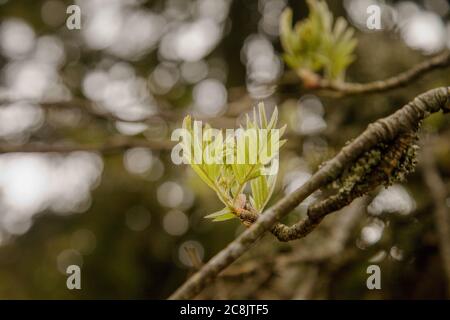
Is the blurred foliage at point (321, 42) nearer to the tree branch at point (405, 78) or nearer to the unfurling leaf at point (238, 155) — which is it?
the tree branch at point (405, 78)

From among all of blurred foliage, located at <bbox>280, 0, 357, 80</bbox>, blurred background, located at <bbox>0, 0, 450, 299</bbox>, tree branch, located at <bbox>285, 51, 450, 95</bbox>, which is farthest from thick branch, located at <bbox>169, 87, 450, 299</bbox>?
blurred background, located at <bbox>0, 0, 450, 299</bbox>

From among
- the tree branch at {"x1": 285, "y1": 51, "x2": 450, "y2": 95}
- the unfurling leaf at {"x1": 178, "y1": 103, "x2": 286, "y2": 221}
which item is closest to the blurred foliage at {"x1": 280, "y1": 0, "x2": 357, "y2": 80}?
the tree branch at {"x1": 285, "y1": 51, "x2": 450, "y2": 95}

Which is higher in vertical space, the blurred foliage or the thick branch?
the blurred foliage

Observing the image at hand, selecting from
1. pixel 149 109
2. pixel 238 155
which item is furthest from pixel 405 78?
pixel 149 109

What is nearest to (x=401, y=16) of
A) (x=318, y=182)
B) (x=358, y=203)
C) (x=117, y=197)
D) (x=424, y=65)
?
(x=358, y=203)

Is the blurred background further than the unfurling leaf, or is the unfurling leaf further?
the blurred background

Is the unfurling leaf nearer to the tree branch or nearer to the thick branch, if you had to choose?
the thick branch

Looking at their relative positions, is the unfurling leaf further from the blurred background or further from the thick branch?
the blurred background

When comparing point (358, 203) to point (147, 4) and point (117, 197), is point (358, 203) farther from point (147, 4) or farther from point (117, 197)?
point (147, 4)

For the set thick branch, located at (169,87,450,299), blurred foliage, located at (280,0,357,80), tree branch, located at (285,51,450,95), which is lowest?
thick branch, located at (169,87,450,299)

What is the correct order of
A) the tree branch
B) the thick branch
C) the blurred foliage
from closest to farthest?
the thick branch < the tree branch < the blurred foliage

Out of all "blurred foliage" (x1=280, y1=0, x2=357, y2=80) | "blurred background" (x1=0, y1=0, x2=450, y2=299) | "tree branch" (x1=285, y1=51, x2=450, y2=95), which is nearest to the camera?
"tree branch" (x1=285, y1=51, x2=450, y2=95)
